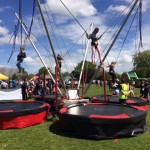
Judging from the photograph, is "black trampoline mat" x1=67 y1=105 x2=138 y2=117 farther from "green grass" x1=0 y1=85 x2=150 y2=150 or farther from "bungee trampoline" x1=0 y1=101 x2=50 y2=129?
"bungee trampoline" x1=0 y1=101 x2=50 y2=129

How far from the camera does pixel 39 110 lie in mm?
6355

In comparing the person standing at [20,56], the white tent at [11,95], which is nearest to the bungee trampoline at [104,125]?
the person standing at [20,56]

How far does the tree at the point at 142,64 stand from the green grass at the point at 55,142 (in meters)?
50.6

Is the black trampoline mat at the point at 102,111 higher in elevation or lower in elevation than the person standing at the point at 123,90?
lower

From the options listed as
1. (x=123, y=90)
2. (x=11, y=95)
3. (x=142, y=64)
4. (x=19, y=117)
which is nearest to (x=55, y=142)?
(x=19, y=117)

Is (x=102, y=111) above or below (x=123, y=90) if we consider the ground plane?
below

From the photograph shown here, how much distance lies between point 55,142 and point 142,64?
55022mm

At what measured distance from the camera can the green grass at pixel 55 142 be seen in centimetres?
449

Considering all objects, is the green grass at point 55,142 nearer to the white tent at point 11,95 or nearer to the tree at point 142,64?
the white tent at point 11,95

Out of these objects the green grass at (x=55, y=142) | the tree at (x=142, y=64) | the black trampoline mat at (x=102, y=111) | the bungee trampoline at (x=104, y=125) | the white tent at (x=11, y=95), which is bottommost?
the green grass at (x=55, y=142)

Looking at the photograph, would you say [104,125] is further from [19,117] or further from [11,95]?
[11,95]

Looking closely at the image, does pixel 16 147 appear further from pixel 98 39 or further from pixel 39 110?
pixel 98 39

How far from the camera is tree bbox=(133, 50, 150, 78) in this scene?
54.5 meters

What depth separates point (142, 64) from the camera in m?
57.5
